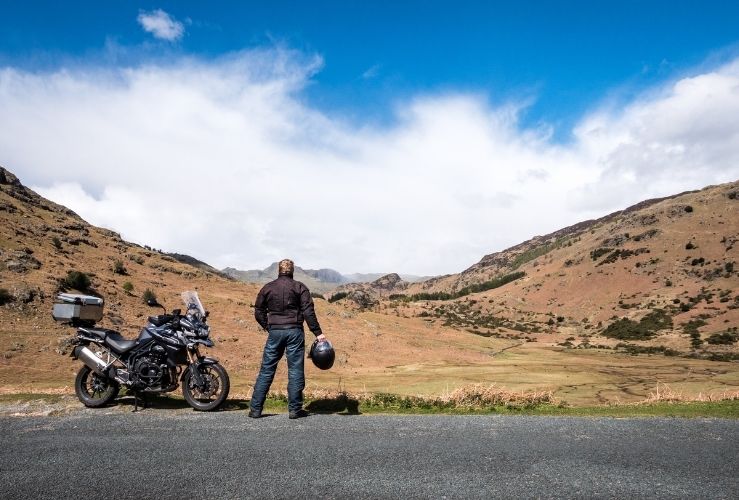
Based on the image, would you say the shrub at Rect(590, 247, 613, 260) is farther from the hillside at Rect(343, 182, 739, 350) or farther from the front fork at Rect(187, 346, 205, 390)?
the front fork at Rect(187, 346, 205, 390)

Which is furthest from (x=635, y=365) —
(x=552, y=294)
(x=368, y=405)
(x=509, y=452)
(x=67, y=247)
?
(x=552, y=294)

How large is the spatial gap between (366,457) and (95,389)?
561 cm

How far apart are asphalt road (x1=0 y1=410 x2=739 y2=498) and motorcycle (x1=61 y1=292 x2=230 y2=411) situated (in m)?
0.79

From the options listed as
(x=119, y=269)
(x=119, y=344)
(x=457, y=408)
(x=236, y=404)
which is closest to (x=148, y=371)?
(x=119, y=344)

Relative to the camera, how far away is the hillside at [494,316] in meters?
20.6

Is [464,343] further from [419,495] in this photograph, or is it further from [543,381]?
[419,495]

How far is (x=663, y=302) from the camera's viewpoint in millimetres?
58531

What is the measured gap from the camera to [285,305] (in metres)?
8.09

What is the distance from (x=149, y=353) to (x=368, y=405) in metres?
3.94

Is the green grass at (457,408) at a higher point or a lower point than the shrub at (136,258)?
lower

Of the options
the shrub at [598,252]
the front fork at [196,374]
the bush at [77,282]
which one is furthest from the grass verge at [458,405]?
the shrub at [598,252]

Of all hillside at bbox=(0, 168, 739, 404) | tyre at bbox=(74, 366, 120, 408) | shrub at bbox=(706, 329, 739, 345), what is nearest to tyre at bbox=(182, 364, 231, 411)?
tyre at bbox=(74, 366, 120, 408)

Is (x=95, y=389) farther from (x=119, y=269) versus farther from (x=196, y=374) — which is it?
(x=119, y=269)

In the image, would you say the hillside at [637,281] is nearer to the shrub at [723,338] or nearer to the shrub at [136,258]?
the shrub at [723,338]
